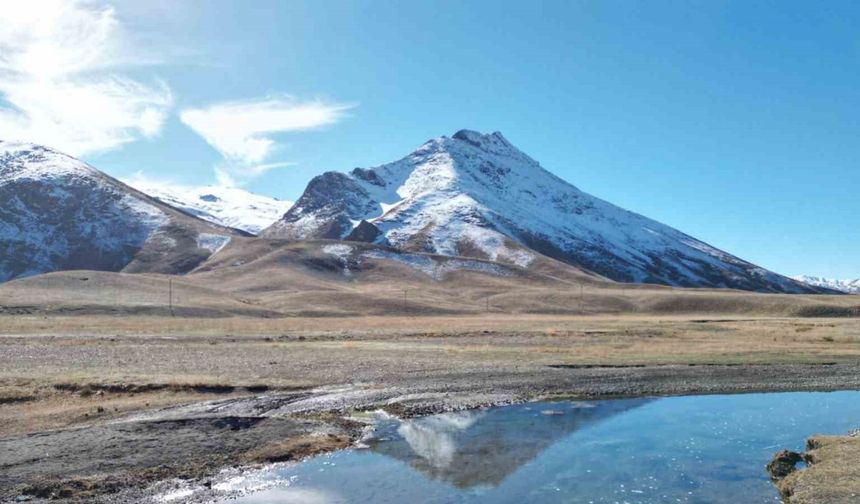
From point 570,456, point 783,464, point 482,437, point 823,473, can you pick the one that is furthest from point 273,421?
point 823,473

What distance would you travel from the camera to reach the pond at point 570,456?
22750 millimetres

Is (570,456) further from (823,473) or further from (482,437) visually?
(823,473)

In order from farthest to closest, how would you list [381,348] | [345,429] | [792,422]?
[381,348]
[792,422]
[345,429]

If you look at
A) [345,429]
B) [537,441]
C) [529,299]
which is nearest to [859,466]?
[537,441]

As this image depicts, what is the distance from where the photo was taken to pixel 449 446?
29.1 meters

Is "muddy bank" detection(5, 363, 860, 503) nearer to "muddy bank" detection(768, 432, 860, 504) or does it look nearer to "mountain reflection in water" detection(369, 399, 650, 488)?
"mountain reflection in water" detection(369, 399, 650, 488)

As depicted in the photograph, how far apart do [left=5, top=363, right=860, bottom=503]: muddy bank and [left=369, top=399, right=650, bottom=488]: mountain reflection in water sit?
1865 millimetres

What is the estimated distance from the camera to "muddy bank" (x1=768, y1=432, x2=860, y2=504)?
20.1m

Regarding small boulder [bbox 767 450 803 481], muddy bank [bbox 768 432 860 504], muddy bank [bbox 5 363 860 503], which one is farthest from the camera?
small boulder [bbox 767 450 803 481]

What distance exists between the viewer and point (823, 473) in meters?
22.2

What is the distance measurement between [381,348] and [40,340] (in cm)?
3182

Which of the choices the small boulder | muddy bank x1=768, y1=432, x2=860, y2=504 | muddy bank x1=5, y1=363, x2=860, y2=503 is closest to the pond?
the small boulder

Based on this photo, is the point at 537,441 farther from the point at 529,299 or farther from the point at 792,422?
the point at 529,299

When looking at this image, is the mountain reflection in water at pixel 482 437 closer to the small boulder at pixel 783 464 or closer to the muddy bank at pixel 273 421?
the muddy bank at pixel 273 421
